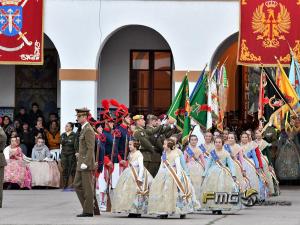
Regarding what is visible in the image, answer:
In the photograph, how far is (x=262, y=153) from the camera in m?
26.3

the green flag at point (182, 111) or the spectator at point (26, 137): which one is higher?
the green flag at point (182, 111)

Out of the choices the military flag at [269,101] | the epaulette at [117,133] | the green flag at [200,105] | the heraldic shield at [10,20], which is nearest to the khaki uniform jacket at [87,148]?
the epaulette at [117,133]

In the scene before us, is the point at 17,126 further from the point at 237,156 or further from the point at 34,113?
the point at 237,156

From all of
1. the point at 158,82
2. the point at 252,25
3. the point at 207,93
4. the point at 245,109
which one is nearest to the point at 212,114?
the point at 207,93

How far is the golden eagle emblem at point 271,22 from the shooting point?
30156 millimetres

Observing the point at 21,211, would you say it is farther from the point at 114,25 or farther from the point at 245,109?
the point at 245,109

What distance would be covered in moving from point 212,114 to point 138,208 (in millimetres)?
6132

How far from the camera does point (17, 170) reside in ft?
95.3

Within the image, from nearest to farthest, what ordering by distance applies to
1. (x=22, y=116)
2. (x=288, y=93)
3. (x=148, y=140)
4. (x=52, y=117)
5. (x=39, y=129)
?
(x=148, y=140) → (x=288, y=93) → (x=39, y=129) → (x=52, y=117) → (x=22, y=116)

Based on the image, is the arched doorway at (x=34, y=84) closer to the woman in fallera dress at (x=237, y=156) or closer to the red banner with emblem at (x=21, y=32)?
the red banner with emblem at (x=21, y=32)

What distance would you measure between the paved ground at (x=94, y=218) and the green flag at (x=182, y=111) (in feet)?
7.13

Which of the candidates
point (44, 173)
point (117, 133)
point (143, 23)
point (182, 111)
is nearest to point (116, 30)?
point (143, 23)

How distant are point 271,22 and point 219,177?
9840mm

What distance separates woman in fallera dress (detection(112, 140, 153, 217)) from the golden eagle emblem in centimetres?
1068
